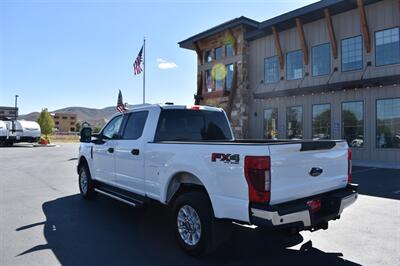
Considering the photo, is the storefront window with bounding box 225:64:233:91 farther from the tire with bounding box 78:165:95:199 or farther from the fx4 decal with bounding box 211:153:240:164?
the fx4 decal with bounding box 211:153:240:164

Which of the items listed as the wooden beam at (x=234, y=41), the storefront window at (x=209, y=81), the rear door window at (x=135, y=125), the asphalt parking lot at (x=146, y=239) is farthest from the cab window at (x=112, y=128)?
the storefront window at (x=209, y=81)

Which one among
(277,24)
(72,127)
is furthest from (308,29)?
(72,127)

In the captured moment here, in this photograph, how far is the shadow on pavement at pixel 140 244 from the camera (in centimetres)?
426

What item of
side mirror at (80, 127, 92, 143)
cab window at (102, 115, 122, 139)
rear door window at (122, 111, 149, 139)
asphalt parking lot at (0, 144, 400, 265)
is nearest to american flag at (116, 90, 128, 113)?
cab window at (102, 115, 122, 139)

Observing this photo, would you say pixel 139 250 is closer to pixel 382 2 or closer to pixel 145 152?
pixel 145 152

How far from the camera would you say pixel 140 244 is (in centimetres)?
484

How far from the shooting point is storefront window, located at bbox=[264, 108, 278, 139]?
902 inches

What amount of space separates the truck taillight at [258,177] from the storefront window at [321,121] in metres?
17.6

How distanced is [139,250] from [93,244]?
0.72m

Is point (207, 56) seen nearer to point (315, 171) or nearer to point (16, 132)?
point (16, 132)

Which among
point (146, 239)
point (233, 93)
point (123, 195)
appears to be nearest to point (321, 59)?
point (233, 93)

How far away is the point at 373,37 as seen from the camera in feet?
58.8

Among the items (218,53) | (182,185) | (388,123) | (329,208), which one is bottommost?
(329,208)

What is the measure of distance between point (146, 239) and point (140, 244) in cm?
24
